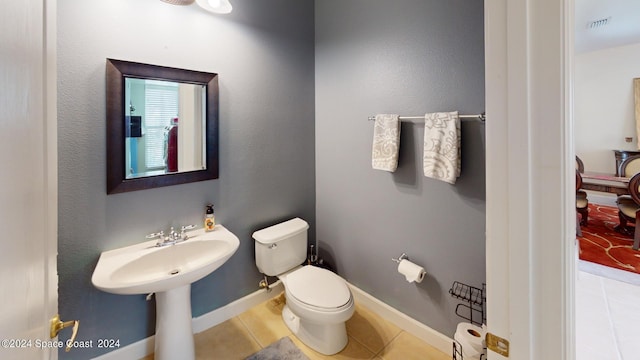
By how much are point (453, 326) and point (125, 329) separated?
6.88 ft

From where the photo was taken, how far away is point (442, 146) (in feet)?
5.17

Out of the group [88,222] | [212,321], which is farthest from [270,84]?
[212,321]

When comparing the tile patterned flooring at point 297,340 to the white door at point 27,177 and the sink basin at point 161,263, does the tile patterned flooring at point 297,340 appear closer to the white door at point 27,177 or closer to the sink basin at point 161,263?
the sink basin at point 161,263

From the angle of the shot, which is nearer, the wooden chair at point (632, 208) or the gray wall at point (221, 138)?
the gray wall at point (221, 138)

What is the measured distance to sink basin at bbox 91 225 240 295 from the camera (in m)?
1.29

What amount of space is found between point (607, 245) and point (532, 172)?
12.3 feet

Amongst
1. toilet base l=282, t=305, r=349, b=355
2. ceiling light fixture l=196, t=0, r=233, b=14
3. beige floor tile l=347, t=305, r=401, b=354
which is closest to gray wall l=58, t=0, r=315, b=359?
ceiling light fixture l=196, t=0, r=233, b=14

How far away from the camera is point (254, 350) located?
5.81 feet

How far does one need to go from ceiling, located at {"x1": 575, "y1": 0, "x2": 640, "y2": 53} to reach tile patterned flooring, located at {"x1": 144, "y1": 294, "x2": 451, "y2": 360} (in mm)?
3510

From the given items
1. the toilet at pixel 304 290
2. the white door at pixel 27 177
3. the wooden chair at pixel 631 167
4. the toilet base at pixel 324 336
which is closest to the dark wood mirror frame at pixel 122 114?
the toilet at pixel 304 290

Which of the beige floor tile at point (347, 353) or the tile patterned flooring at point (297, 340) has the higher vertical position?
the tile patterned flooring at point (297, 340)

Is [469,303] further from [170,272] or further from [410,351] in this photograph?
[170,272]

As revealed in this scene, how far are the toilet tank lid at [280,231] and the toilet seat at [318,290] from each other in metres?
0.31

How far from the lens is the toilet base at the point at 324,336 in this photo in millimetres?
1740
